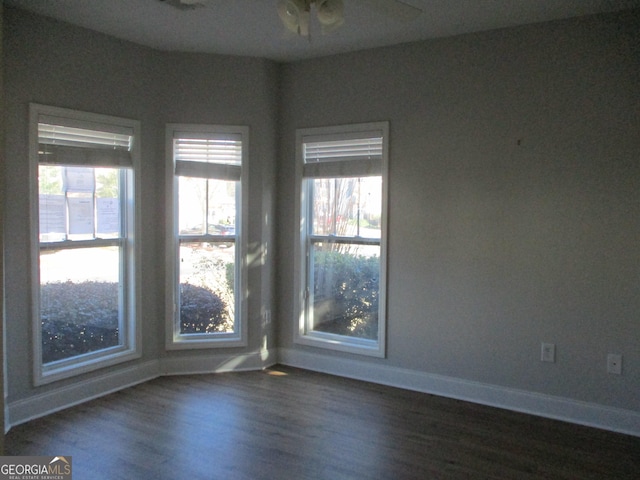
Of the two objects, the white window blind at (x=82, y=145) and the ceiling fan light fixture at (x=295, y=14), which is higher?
the ceiling fan light fixture at (x=295, y=14)

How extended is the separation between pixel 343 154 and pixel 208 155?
1.17 m

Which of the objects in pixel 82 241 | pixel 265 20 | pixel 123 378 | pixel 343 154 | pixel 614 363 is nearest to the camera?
pixel 614 363

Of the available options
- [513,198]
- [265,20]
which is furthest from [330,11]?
[513,198]

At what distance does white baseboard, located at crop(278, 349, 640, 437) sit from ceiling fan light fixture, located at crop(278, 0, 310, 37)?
2.78 metres

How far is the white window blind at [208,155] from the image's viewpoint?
4.16 meters

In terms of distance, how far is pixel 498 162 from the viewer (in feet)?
11.7

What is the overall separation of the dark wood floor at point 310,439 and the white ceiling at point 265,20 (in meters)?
2.52

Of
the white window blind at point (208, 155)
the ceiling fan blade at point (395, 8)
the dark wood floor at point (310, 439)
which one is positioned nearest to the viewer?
the ceiling fan blade at point (395, 8)

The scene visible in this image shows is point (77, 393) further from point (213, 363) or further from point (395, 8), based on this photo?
point (395, 8)

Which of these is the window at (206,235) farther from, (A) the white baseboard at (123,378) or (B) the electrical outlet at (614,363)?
(B) the electrical outlet at (614,363)

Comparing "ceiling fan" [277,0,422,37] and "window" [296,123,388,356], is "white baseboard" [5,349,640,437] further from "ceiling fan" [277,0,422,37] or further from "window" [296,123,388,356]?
"ceiling fan" [277,0,422,37]

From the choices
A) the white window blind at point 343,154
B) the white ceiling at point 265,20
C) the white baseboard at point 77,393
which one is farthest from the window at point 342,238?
the white baseboard at point 77,393

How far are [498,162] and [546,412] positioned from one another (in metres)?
1.80

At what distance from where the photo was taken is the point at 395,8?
2.45m
